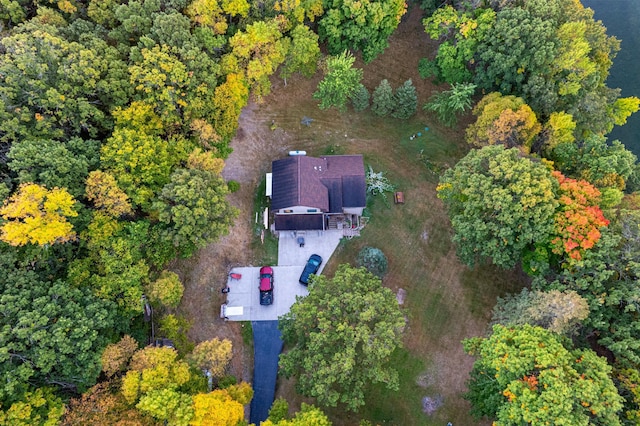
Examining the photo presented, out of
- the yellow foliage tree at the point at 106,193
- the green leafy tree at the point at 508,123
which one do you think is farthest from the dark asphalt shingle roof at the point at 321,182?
the yellow foliage tree at the point at 106,193

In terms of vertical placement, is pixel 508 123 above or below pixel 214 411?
above

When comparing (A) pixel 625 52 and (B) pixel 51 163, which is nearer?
(B) pixel 51 163

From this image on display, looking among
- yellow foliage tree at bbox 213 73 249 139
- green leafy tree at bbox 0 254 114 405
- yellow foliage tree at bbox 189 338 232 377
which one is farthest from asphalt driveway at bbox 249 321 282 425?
yellow foliage tree at bbox 213 73 249 139

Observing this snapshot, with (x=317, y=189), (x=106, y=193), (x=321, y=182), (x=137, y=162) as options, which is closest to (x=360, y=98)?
(x=321, y=182)

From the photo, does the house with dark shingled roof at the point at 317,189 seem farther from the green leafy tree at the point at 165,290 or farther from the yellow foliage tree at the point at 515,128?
the yellow foliage tree at the point at 515,128

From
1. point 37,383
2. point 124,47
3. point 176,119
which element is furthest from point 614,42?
point 37,383

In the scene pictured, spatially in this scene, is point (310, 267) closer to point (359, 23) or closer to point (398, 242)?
point (398, 242)
